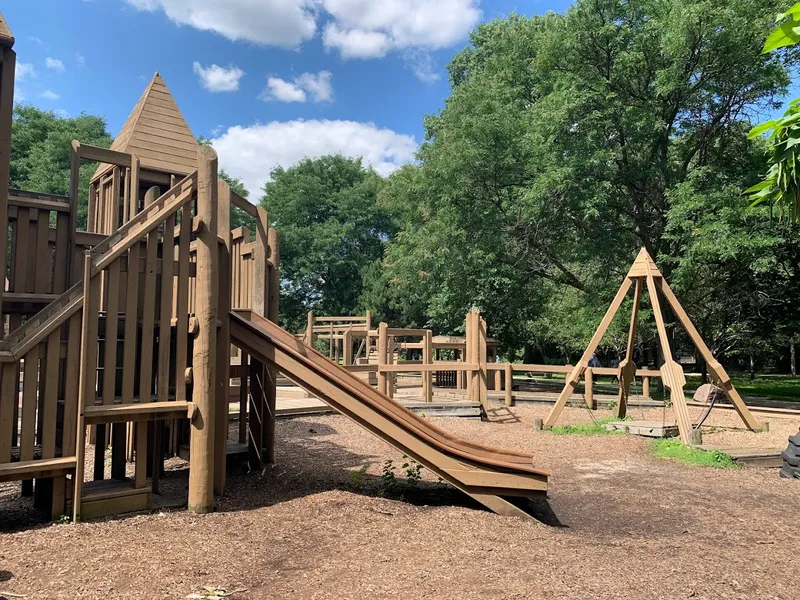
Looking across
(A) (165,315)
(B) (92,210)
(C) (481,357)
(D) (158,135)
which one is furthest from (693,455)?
(B) (92,210)

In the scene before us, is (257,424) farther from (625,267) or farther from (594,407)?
(625,267)

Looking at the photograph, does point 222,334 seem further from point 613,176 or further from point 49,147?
point 49,147

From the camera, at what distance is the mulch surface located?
3764 mm

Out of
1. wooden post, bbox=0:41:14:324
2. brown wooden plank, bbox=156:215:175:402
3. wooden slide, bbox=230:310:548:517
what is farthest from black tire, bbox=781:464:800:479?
wooden post, bbox=0:41:14:324

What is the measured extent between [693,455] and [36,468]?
8388 millimetres

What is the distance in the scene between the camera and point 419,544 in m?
4.68

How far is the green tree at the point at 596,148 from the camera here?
16422mm

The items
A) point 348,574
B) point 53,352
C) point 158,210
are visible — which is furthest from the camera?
point 158,210

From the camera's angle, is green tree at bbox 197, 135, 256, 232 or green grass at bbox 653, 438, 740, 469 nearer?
green grass at bbox 653, 438, 740, 469

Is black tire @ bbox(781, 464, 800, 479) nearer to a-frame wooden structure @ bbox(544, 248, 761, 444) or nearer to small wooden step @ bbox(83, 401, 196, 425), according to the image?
a-frame wooden structure @ bbox(544, 248, 761, 444)

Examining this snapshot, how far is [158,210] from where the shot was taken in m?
5.38

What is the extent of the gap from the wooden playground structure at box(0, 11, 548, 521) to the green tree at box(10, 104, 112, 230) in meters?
26.1

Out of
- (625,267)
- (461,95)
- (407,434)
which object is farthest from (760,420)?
(461,95)

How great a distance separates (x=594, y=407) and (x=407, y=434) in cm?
1017
